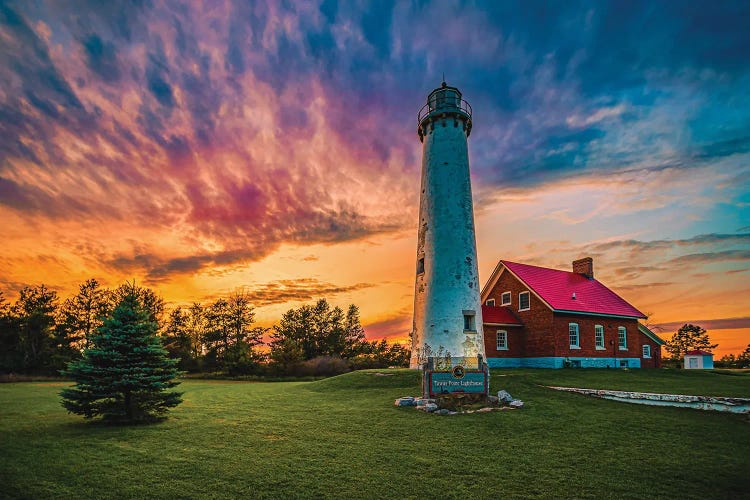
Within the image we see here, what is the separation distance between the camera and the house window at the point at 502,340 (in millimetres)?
26828

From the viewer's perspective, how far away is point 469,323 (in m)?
19.4

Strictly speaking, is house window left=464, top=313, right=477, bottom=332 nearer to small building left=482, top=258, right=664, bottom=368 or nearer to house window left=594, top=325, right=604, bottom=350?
small building left=482, top=258, right=664, bottom=368

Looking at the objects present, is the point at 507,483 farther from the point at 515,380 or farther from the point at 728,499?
the point at 515,380

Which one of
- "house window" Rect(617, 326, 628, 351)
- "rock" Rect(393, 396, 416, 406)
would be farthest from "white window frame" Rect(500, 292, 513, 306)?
"rock" Rect(393, 396, 416, 406)

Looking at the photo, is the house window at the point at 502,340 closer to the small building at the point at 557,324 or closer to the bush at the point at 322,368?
the small building at the point at 557,324

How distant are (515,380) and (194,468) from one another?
12.9 metres

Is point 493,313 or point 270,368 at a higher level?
point 493,313

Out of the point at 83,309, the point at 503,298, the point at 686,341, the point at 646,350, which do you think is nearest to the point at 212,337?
the point at 83,309

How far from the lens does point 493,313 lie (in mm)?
27469

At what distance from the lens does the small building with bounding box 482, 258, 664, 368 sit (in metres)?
26.2

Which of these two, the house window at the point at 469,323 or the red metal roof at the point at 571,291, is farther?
the red metal roof at the point at 571,291

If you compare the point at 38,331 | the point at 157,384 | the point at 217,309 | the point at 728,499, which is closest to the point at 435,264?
the point at 157,384

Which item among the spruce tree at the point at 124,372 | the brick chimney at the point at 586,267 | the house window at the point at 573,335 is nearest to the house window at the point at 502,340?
the house window at the point at 573,335

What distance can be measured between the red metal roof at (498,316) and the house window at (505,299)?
73 cm
